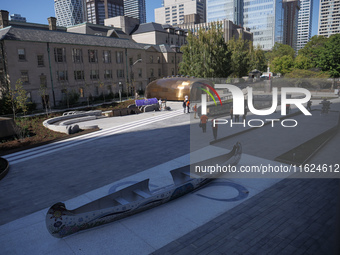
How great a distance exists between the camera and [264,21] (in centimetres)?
16262

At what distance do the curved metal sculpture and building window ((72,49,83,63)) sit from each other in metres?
12.6

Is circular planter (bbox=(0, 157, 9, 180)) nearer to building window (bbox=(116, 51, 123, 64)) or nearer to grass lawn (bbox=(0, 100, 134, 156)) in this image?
grass lawn (bbox=(0, 100, 134, 156))

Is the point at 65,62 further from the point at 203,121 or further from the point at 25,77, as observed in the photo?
the point at 203,121

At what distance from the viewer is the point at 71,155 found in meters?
16.7

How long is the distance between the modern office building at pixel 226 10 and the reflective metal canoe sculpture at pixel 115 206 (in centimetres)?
17218

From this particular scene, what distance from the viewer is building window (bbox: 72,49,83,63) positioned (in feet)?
143

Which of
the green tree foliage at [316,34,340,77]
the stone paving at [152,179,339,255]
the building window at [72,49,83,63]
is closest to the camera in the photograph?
the stone paving at [152,179,339,255]

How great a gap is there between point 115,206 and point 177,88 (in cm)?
3318

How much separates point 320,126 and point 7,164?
22378 millimetres

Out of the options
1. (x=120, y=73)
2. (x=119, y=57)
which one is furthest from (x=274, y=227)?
(x=119, y=57)

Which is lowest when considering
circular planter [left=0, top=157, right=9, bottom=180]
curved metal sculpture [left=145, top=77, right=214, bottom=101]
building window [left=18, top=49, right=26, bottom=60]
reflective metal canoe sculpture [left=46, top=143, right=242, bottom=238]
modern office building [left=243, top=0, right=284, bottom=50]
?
circular planter [left=0, top=157, right=9, bottom=180]

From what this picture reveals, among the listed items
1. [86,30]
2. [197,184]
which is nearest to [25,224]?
[197,184]

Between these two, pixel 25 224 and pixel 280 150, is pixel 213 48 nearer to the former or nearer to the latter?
pixel 280 150

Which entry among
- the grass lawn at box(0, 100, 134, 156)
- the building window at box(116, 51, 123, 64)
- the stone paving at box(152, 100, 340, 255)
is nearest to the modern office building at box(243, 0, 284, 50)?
the building window at box(116, 51, 123, 64)
